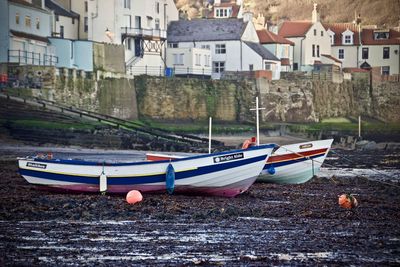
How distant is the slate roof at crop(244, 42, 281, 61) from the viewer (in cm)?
5729

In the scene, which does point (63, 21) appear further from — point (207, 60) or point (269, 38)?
point (269, 38)

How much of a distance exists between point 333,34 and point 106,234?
55.5 metres

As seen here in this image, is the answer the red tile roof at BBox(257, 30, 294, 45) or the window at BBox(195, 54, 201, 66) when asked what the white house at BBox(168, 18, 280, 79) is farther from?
the red tile roof at BBox(257, 30, 294, 45)

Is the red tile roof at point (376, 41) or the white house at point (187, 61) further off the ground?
the red tile roof at point (376, 41)

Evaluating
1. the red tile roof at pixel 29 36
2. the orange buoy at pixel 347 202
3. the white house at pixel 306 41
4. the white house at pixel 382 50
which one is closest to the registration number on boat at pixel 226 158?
the orange buoy at pixel 347 202

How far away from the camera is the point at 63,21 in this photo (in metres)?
49.6

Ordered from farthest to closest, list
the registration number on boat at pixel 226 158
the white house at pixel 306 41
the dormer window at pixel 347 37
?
1. the dormer window at pixel 347 37
2. the white house at pixel 306 41
3. the registration number on boat at pixel 226 158

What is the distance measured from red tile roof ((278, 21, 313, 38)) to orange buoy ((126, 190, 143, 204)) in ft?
151

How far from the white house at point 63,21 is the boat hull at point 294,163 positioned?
82.0ft

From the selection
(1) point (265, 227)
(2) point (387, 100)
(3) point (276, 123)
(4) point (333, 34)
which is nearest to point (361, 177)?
(1) point (265, 227)

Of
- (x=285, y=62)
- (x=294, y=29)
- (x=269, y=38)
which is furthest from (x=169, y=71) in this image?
(x=294, y=29)

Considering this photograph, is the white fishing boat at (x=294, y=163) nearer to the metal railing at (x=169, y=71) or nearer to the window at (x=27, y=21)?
the window at (x=27, y=21)

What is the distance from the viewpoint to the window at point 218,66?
57688 millimetres

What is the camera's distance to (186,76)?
5469 cm
